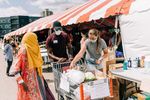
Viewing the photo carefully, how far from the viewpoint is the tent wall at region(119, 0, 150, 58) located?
864 cm

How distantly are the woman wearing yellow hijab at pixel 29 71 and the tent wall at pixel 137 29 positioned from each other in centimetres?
278

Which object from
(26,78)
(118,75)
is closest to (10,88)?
(26,78)

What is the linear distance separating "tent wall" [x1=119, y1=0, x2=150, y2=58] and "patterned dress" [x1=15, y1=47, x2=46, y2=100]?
2787 mm

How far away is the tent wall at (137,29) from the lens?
28.3 feet

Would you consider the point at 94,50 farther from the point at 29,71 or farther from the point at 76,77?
the point at 76,77

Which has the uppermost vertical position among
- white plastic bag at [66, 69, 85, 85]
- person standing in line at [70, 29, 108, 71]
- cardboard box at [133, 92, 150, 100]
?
person standing in line at [70, 29, 108, 71]

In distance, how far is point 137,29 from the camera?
29.4 feet

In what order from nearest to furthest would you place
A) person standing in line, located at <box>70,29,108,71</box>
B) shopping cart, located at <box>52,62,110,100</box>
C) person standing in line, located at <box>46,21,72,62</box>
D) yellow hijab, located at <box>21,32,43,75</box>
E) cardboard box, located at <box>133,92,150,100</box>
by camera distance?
cardboard box, located at <box>133,92,150,100</box> < shopping cart, located at <box>52,62,110,100</box> < yellow hijab, located at <box>21,32,43,75</box> < person standing in line, located at <box>70,29,108,71</box> < person standing in line, located at <box>46,21,72,62</box>

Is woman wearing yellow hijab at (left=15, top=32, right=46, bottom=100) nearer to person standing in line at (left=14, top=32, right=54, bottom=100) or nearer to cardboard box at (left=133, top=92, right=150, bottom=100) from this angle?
person standing in line at (left=14, top=32, right=54, bottom=100)

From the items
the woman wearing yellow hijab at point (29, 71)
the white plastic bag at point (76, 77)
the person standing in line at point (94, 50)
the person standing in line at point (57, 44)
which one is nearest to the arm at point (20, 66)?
the woman wearing yellow hijab at point (29, 71)

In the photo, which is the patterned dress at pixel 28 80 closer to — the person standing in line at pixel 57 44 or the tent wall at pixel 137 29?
the person standing in line at pixel 57 44

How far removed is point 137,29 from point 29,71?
10.6 ft

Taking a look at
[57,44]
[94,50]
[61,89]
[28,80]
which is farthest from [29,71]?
[57,44]

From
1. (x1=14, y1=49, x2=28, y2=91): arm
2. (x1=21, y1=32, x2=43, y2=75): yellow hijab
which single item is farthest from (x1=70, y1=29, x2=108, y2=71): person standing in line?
(x1=14, y1=49, x2=28, y2=91): arm
